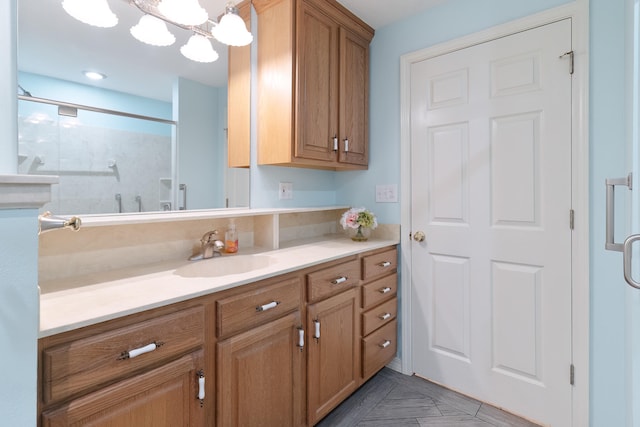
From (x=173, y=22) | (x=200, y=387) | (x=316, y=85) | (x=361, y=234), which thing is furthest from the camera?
(x=361, y=234)

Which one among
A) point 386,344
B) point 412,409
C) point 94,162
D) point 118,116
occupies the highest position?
point 118,116

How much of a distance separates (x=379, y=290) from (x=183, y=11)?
1795 mm

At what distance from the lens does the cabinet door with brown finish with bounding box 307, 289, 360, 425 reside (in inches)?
57.8

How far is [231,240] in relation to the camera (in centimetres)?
171

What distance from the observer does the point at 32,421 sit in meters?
0.70

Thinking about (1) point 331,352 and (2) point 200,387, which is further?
(1) point 331,352

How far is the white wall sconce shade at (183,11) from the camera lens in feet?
4.54

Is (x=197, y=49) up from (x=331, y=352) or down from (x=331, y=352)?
up

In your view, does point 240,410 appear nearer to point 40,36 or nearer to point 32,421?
point 32,421

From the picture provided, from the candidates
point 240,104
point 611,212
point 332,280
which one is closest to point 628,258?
point 611,212

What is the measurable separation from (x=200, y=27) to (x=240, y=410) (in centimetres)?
181

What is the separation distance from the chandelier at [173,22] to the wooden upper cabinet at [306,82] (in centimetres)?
27

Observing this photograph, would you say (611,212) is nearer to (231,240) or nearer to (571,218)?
(571,218)

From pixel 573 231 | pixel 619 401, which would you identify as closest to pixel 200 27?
pixel 573 231
